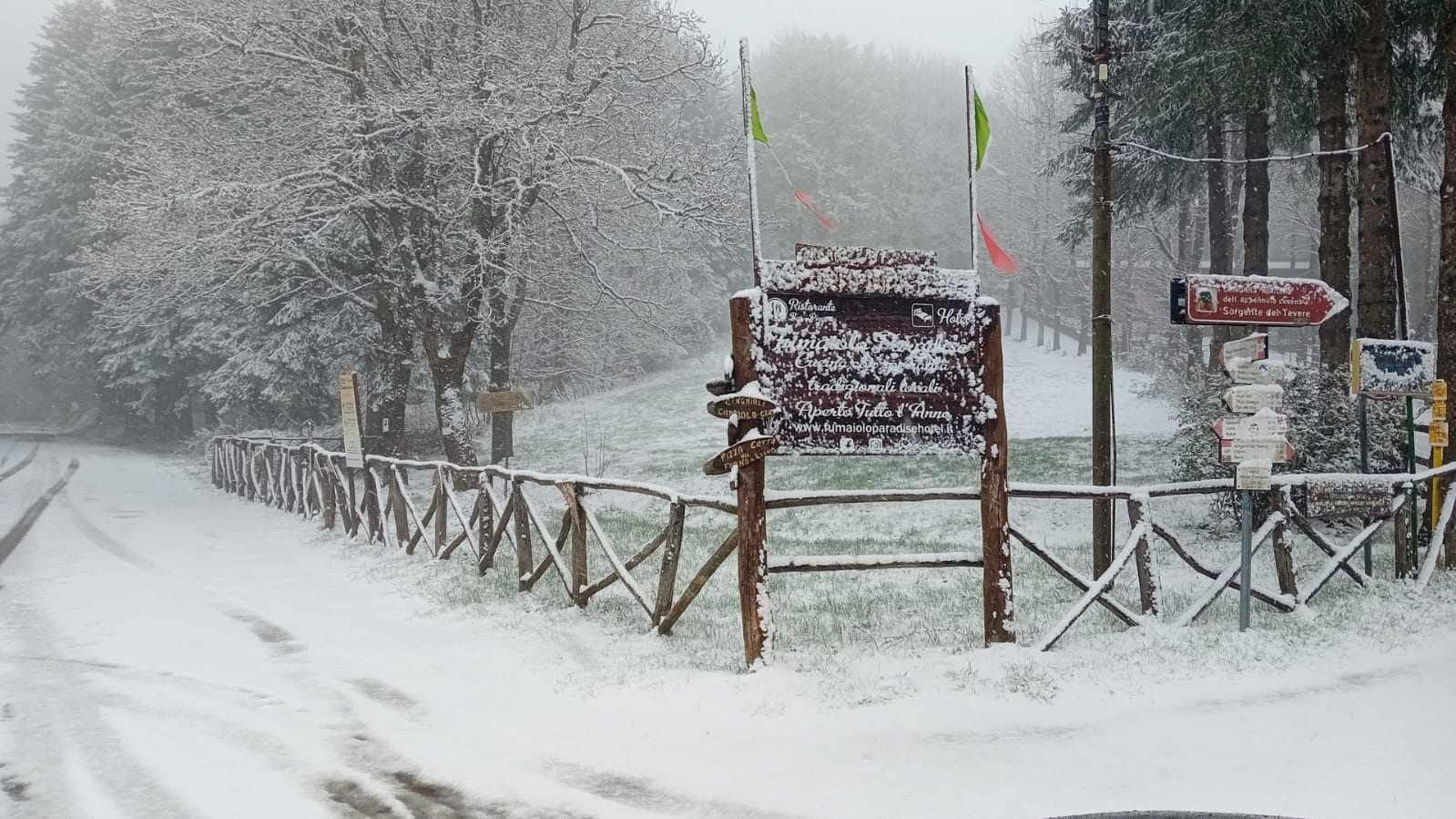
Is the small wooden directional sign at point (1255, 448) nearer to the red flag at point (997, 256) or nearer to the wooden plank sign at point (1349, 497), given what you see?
the wooden plank sign at point (1349, 497)

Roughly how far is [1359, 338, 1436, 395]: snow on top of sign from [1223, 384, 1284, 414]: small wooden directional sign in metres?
3.18

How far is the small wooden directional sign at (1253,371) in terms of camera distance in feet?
22.2

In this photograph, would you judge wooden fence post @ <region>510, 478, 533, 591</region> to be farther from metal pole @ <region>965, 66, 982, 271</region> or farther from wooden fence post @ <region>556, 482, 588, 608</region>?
metal pole @ <region>965, 66, 982, 271</region>

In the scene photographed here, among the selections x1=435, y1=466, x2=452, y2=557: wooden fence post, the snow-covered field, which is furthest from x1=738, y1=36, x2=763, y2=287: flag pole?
x1=435, y1=466, x2=452, y2=557: wooden fence post

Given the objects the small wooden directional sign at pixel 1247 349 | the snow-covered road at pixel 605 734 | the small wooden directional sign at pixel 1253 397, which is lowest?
the snow-covered road at pixel 605 734

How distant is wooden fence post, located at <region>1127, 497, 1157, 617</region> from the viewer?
7.18 meters

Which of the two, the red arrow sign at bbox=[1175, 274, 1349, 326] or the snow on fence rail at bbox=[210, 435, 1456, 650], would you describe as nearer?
the snow on fence rail at bbox=[210, 435, 1456, 650]

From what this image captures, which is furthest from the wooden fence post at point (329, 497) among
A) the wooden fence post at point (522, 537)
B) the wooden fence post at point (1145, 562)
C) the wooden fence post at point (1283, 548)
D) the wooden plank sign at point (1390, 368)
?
the wooden plank sign at point (1390, 368)

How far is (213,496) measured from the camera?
2061cm

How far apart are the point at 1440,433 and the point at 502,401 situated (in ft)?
36.3

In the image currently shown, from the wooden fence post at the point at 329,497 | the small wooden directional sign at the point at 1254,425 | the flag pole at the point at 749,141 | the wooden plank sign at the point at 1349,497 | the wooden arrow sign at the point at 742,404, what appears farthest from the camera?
the wooden fence post at the point at 329,497

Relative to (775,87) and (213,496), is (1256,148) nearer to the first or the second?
(213,496)

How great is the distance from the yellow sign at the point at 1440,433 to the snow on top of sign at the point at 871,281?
6003mm

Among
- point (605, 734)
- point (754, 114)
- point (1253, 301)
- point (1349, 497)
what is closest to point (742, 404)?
point (754, 114)
